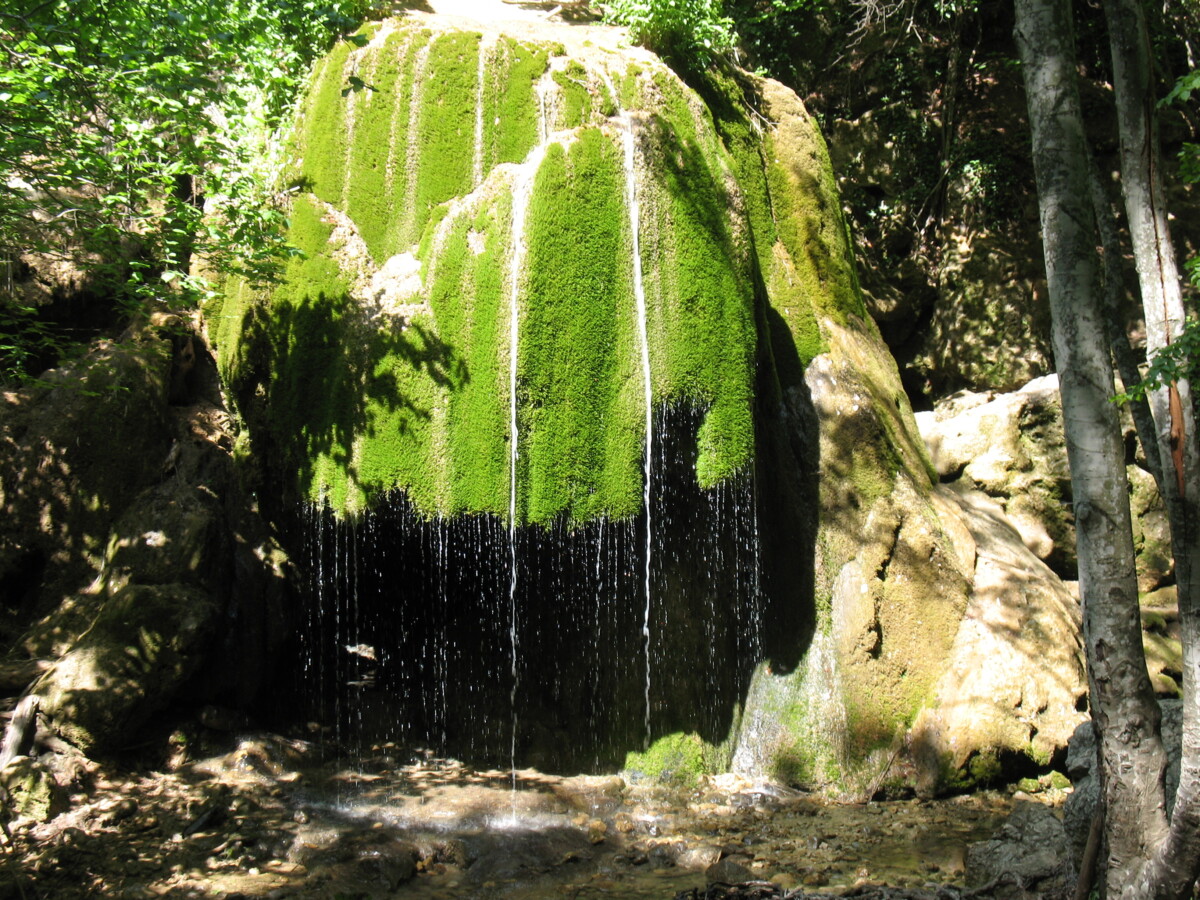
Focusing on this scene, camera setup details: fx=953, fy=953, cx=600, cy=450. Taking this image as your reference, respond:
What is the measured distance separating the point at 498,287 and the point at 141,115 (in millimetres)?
3368

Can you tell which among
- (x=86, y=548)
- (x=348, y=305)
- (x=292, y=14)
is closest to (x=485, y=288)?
(x=348, y=305)

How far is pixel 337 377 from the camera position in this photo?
7.60 m

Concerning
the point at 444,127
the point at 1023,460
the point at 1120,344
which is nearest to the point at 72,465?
the point at 444,127

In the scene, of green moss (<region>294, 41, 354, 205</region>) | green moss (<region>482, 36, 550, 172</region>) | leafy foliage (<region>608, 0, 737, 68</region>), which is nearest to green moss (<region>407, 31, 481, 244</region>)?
green moss (<region>482, 36, 550, 172</region>)

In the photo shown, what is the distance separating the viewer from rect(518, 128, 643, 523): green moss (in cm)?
736

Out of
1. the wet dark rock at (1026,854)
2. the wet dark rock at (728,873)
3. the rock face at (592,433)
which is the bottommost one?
the wet dark rock at (728,873)

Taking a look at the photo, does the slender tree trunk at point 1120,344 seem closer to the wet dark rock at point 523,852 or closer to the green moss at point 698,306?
the green moss at point 698,306

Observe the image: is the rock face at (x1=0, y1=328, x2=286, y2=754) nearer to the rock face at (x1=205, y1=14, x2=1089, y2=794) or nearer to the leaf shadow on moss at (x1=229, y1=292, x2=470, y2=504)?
the rock face at (x1=205, y1=14, x2=1089, y2=794)

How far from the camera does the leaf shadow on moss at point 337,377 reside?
24.4 ft

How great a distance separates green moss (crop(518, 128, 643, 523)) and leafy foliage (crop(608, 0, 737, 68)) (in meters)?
2.13

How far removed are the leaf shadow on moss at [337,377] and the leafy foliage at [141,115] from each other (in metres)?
0.57

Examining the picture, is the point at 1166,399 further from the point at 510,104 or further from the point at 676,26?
the point at 676,26

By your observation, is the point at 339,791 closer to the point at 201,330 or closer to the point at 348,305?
the point at 348,305

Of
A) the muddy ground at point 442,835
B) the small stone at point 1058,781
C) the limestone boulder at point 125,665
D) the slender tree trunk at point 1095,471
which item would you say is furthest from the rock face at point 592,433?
the slender tree trunk at point 1095,471
